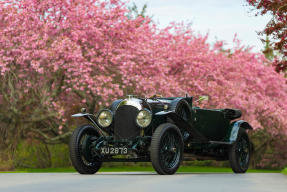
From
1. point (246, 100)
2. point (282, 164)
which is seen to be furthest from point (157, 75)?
point (282, 164)

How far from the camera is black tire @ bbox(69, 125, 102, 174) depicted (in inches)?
457

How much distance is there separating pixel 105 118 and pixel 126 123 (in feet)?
1.68

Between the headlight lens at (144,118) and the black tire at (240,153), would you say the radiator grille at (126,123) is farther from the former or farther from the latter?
the black tire at (240,153)

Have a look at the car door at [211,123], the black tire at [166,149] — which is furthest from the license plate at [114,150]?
the car door at [211,123]

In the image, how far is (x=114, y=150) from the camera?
11031mm

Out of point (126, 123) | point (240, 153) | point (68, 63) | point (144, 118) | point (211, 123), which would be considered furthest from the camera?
point (68, 63)

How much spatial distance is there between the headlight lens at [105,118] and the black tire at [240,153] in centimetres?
351

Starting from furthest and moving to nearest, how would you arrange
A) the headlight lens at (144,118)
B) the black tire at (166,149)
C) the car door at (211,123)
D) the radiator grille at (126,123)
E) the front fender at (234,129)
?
the front fender at (234,129), the car door at (211,123), the radiator grille at (126,123), the headlight lens at (144,118), the black tire at (166,149)

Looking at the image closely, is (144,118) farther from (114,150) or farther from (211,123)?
(211,123)

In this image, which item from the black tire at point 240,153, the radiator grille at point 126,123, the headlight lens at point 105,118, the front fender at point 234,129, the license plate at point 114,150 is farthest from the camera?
the front fender at point 234,129

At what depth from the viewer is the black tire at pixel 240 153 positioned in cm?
1330

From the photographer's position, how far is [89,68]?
61.8 ft

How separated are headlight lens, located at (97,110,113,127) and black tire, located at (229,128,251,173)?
351 centimetres

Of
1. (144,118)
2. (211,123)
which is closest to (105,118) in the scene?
(144,118)
